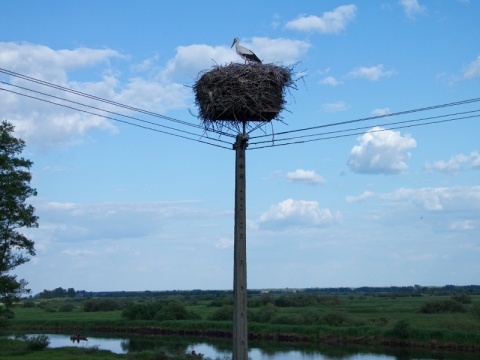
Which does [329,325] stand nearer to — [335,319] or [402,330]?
[335,319]

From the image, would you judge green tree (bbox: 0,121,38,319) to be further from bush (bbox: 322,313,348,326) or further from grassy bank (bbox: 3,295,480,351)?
bush (bbox: 322,313,348,326)

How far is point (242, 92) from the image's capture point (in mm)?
14156

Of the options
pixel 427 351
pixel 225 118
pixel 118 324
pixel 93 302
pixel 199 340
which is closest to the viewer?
pixel 225 118

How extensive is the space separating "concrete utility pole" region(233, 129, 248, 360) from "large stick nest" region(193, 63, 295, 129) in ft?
4.36

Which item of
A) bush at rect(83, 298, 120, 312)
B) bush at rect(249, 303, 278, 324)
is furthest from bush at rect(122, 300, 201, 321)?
bush at rect(83, 298, 120, 312)

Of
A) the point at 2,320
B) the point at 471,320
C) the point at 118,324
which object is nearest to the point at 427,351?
the point at 471,320

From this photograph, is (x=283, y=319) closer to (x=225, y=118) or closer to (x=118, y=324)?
(x=118, y=324)

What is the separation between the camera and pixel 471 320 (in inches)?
1778

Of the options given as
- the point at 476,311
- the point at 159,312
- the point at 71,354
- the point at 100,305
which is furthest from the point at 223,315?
the point at 100,305

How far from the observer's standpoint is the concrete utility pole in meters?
12.9

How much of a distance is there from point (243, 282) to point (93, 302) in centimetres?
8509

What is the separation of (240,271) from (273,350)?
3089 cm

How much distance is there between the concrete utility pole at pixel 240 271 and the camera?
1291 centimetres

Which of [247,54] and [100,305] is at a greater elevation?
[247,54]
